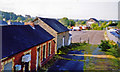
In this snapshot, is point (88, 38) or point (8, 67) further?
point (88, 38)

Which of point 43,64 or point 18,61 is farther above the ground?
point 18,61

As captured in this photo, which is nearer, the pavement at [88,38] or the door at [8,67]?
the door at [8,67]

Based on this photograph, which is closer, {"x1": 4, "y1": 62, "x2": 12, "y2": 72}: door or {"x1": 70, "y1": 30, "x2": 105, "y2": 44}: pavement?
{"x1": 4, "y1": 62, "x2": 12, "y2": 72}: door

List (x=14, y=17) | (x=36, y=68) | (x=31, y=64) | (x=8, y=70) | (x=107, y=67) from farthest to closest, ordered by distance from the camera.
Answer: (x=14, y=17) < (x=107, y=67) < (x=36, y=68) < (x=31, y=64) < (x=8, y=70)

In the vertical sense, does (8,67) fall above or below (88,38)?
below

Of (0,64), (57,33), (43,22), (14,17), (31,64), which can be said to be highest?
(14,17)

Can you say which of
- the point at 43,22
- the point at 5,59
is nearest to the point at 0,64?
the point at 5,59

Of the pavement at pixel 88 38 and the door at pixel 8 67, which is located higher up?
the pavement at pixel 88 38

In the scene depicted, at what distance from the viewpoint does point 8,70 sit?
9.13m

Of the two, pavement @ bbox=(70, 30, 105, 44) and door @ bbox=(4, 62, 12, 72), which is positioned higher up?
pavement @ bbox=(70, 30, 105, 44)

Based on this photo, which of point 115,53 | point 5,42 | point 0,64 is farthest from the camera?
point 115,53

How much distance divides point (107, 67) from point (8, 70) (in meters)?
12.2

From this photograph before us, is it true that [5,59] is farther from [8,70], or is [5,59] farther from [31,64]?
[31,64]

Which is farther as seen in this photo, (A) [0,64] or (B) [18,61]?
(B) [18,61]
